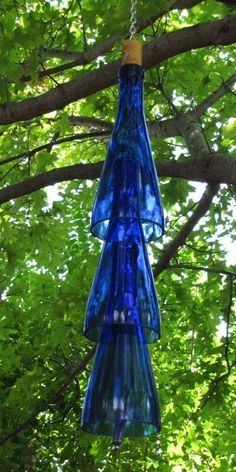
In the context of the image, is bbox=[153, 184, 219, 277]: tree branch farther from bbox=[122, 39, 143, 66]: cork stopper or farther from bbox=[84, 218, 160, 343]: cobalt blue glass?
bbox=[84, 218, 160, 343]: cobalt blue glass

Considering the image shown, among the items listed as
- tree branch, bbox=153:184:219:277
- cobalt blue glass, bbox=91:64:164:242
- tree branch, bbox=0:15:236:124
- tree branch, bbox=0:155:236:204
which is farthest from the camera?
tree branch, bbox=153:184:219:277

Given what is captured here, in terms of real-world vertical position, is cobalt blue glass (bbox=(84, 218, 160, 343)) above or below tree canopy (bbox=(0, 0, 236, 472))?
below

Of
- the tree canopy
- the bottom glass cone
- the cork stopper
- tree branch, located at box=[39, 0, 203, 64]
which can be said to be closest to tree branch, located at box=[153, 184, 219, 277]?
the tree canopy

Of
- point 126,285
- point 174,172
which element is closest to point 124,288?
point 126,285

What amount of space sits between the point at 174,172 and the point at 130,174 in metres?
1.46

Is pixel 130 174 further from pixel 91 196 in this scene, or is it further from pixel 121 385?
pixel 91 196

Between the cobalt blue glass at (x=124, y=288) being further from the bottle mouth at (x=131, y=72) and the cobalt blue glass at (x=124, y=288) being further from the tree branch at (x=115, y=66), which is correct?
the tree branch at (x=115, y=66)

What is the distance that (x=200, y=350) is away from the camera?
13.3 feet

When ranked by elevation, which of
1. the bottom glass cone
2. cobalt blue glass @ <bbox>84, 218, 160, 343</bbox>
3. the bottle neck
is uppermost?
the bottle neck

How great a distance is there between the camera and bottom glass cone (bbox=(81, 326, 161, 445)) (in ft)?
2.89

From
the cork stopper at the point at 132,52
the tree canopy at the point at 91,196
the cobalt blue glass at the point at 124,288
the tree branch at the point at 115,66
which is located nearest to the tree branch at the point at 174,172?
the tree canopy at the point at 91,196

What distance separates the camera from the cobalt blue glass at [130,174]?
1.08 metres

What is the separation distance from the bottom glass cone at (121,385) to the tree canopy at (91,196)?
91 cm

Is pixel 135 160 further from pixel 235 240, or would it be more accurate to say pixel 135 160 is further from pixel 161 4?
pixel 235 240
